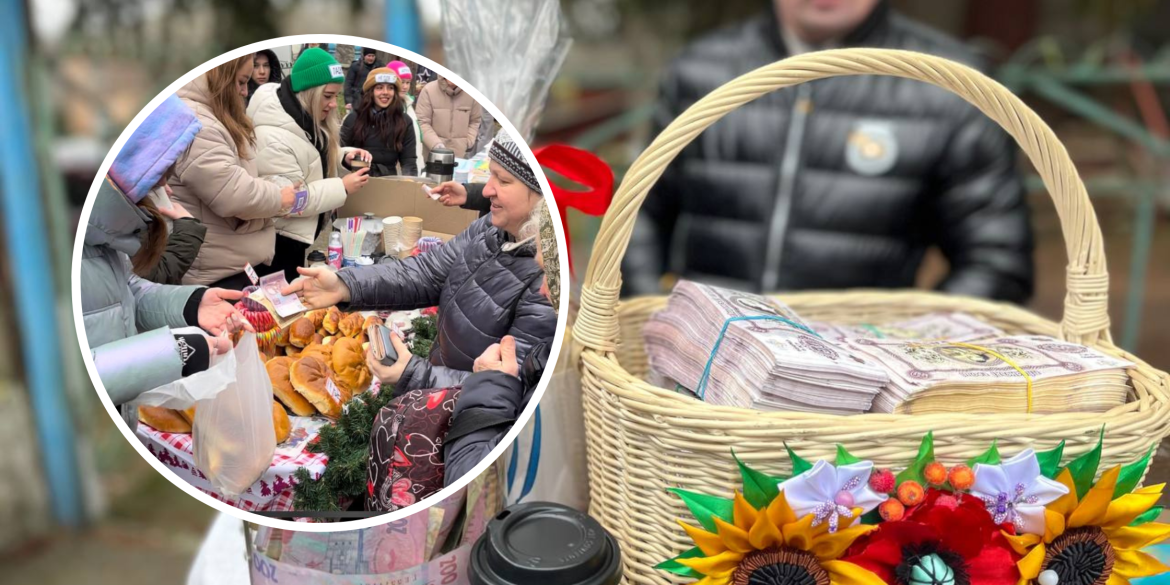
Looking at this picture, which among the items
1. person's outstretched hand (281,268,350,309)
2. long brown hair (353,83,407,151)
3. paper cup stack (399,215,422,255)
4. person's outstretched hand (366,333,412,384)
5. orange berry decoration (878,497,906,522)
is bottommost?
orange berry decoration (878,497,906,522)

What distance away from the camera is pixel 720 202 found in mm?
1774

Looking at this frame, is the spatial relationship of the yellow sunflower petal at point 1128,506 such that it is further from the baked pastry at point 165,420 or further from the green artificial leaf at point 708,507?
the baked pastry at point 165,420

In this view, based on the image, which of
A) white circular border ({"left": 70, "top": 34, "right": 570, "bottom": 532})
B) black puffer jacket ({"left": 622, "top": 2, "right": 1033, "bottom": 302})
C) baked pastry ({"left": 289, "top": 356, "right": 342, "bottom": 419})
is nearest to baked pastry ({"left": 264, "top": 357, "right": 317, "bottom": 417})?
baked pastry ({"left": 289, "top": 356, "right": 342, "bottom": 419})

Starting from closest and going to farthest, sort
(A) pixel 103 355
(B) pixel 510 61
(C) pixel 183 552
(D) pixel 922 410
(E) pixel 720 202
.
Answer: (A) pixel 103 355 < (D) pixel 922 410 < (B) pixel 510 61 < (E) pixel 720 202 < (C) pixel 183 552

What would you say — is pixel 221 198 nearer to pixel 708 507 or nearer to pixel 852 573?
pixel 708 507

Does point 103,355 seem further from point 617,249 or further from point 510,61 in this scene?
point 510,61

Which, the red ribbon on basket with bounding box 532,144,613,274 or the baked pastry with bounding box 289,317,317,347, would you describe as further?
the red ribbon on basket with bounding box 532,144,613,274

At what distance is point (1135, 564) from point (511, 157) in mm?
713

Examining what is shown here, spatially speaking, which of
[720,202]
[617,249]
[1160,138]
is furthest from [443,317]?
[1160,138]

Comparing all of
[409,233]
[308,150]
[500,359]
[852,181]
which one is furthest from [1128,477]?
[852,181]

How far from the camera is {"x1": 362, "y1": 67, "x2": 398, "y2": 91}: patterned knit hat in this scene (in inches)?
27.8

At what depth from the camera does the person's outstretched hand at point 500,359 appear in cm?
74

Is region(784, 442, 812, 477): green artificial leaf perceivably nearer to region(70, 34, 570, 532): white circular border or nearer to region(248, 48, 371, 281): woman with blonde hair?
region(70, 34, 570, 532): white circular border

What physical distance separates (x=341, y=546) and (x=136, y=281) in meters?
0.31
